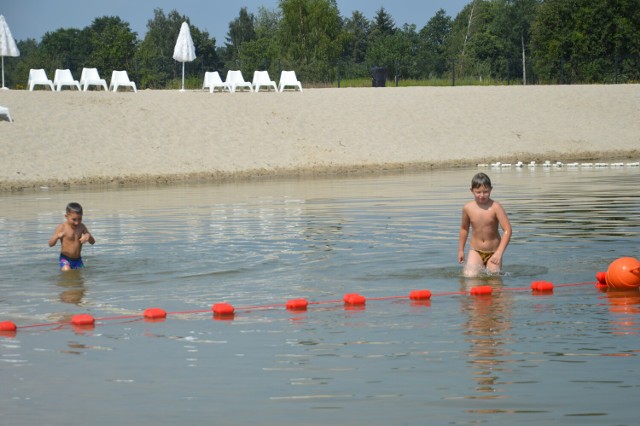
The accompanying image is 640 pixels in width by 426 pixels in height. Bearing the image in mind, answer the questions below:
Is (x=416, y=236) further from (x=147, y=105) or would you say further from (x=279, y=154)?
(x=147, y=105)

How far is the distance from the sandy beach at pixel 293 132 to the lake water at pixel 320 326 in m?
13.0

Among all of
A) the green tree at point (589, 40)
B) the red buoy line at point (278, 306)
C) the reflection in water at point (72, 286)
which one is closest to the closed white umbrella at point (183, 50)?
the green tree at point (589, 40)

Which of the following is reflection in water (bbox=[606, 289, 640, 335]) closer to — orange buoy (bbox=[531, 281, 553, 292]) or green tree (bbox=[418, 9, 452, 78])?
orange buoy (bbox=[531, 281, 553, 292])

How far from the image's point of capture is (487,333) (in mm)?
8727

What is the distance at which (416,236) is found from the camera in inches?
614

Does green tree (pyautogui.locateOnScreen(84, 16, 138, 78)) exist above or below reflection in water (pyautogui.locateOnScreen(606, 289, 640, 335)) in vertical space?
above

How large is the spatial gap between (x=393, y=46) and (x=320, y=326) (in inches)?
2778

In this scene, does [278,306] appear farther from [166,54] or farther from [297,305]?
[166,54]

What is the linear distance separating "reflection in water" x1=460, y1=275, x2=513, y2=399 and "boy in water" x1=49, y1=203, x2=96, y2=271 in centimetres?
487

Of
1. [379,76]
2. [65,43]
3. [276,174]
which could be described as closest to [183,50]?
[379,76]

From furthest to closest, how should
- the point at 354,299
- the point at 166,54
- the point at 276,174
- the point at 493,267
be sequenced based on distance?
the point at 166,54 → the point at 276,174 → the point at 493,267 → the point at 354,299

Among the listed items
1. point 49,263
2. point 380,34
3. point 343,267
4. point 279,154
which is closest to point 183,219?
point 49,263

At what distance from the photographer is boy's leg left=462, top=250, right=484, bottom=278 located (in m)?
11.9

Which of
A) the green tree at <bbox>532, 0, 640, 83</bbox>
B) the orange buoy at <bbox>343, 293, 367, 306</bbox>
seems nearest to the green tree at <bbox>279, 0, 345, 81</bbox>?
the green tree at <bbox>532, 0, 640, 83</bbox>
